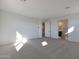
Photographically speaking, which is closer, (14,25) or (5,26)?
(5,26)

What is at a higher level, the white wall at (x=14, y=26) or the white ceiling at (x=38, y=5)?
the white ceiling at (x=38, y=5)

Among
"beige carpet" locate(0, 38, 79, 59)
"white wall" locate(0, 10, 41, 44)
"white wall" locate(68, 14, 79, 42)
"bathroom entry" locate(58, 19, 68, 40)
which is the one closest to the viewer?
"beige carpet" locate(0, 38, 79, 59)

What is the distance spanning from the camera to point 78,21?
6.04 meters

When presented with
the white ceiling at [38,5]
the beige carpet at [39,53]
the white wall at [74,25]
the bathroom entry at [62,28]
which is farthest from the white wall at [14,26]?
the white wall at [74,25]

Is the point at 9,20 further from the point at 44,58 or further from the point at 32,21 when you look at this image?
the point at 44,58

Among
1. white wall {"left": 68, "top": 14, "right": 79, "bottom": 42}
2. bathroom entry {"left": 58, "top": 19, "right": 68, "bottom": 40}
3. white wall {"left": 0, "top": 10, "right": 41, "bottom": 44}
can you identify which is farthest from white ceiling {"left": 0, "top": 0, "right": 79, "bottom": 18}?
bathroom entry {"left": 58, "top": 19, "right": 68, "bottom": 40}

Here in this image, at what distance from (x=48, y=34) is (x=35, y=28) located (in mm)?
1892

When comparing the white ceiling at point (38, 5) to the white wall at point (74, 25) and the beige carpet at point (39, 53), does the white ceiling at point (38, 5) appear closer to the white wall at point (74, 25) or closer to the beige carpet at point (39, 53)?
the white wall at point (74, 25)

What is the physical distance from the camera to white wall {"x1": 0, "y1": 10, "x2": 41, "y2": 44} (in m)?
5.16

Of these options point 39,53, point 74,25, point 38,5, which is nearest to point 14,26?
point 38,5

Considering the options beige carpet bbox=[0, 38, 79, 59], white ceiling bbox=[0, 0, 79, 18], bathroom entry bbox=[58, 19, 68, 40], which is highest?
white ceiling bbox=[0, 0, 79, 18]

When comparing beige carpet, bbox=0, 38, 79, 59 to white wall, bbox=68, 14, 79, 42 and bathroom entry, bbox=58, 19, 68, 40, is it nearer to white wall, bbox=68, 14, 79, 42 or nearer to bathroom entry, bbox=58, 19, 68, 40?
white wall, bbox=68, 14, 79, 42

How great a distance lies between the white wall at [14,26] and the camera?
16.9ft

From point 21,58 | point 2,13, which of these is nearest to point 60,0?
point 21,58
